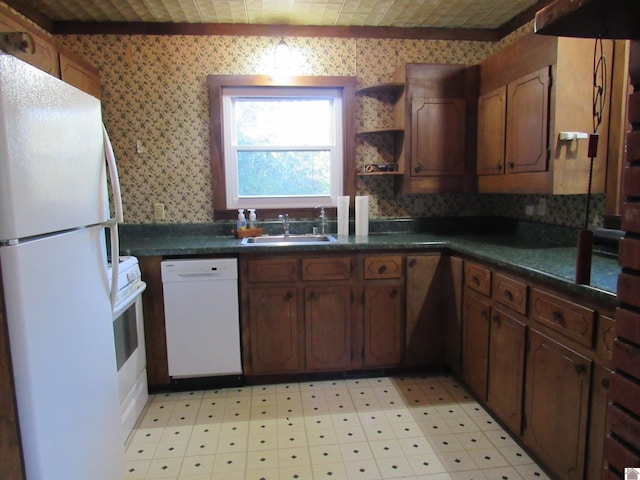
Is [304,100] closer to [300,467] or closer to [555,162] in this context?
[555,162]

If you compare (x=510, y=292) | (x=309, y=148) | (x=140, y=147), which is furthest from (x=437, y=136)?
(x=140, y=147)

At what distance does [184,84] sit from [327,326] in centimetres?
200

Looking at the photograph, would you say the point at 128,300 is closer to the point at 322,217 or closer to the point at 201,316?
the point at 201,316

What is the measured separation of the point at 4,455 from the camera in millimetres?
1094

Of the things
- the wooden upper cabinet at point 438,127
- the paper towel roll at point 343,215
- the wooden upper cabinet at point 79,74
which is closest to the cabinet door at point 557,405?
the wooden upper cabinet at point 438,127

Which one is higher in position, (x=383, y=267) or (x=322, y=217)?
(x=322, y=217)

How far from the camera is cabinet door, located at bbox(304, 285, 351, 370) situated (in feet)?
9.00

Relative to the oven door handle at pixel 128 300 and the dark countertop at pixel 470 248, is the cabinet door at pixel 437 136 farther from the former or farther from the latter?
the oven door handle at pixel 128 300

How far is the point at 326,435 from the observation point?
2.22 meters

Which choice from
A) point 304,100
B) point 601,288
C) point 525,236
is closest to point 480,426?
point 601,288

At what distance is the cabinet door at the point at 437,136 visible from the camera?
2994 millimetres

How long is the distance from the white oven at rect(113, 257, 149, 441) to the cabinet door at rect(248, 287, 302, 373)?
66 cm

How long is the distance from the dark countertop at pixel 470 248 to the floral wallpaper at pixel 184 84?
0.19m

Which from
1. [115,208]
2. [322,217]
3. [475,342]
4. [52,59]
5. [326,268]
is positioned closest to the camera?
[115,208]
